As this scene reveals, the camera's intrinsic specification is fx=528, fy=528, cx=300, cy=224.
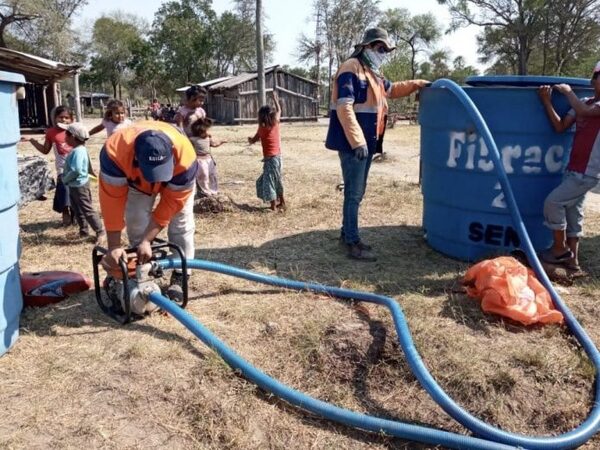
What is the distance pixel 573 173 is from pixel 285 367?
94.4 inches

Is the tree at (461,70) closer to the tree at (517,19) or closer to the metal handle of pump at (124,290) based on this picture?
the tree at (517,19)

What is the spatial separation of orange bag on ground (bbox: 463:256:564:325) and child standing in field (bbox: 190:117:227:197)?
370cm

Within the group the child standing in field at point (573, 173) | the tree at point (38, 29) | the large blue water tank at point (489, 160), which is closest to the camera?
the child standing in field at point (573, 173)

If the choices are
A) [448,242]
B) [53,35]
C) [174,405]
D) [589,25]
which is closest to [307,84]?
[53,35]

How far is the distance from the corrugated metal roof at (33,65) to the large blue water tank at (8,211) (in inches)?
427

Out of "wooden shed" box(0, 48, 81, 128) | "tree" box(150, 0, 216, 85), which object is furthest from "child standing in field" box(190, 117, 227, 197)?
"tree" box(150, 0, 216, 85)

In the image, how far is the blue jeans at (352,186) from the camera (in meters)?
4.20

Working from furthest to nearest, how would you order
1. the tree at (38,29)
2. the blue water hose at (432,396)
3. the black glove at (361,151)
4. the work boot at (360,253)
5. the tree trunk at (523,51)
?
the tree trunk at (523,51) → the tree at (38,29) → the work boot at (360,253) → the black glove at (361,151) → the blue water hose at (432,396)

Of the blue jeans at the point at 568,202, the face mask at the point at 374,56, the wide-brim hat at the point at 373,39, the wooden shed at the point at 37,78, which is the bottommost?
the blue jeans at the point at 568,202

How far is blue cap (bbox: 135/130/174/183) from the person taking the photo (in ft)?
8.29

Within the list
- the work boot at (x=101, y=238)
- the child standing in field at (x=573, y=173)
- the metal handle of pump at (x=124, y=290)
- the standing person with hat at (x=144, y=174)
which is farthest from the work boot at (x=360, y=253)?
the work boot at (x=101, y=238)

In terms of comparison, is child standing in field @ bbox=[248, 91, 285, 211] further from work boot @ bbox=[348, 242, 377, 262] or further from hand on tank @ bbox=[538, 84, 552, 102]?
hand on tank @ bbox=[538, 84, 552, 102]

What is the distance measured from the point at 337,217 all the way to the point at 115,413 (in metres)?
3.89

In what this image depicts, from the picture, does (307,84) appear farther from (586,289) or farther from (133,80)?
(586,289)
